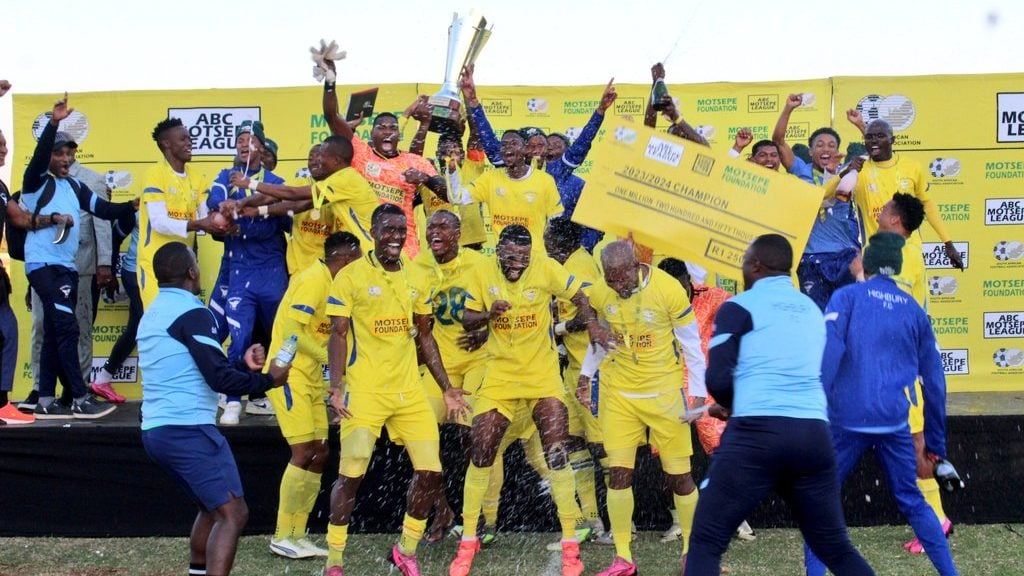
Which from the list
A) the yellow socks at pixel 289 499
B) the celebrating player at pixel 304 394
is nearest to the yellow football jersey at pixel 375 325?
the celebrating player at pixel 304 394

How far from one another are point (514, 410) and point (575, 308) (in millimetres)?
1180

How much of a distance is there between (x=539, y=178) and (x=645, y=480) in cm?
248

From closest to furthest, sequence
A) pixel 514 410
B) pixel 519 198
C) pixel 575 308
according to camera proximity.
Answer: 1. pixel 514 410
2. pixel 575 308
3. pixel 519 198

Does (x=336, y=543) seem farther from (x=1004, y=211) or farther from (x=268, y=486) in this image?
(x=1004, y=211)

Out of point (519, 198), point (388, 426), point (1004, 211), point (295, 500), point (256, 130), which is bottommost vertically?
point (295, 500)

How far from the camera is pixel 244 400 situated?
932cm

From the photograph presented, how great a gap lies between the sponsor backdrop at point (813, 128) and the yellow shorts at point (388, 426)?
13.0 ft

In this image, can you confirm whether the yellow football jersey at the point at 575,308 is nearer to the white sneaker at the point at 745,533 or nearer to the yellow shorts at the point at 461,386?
the yellow shorts at the point at 461,386

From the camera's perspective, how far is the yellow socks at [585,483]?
8039 mm

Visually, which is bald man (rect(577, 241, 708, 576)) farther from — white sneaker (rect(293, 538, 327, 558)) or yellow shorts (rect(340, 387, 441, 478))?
white sneaker (rect(293, 538, 327, 558))

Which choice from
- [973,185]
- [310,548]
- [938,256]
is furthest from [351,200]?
[973,185]

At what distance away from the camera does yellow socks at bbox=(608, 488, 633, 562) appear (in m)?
6.98

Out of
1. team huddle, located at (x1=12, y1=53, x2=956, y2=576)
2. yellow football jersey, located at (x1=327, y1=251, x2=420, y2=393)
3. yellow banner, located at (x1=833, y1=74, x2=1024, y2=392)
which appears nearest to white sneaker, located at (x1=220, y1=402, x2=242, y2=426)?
team huddle, located at (x1=12, y1=53, x2=956, y2=576)

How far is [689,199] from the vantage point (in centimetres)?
709
